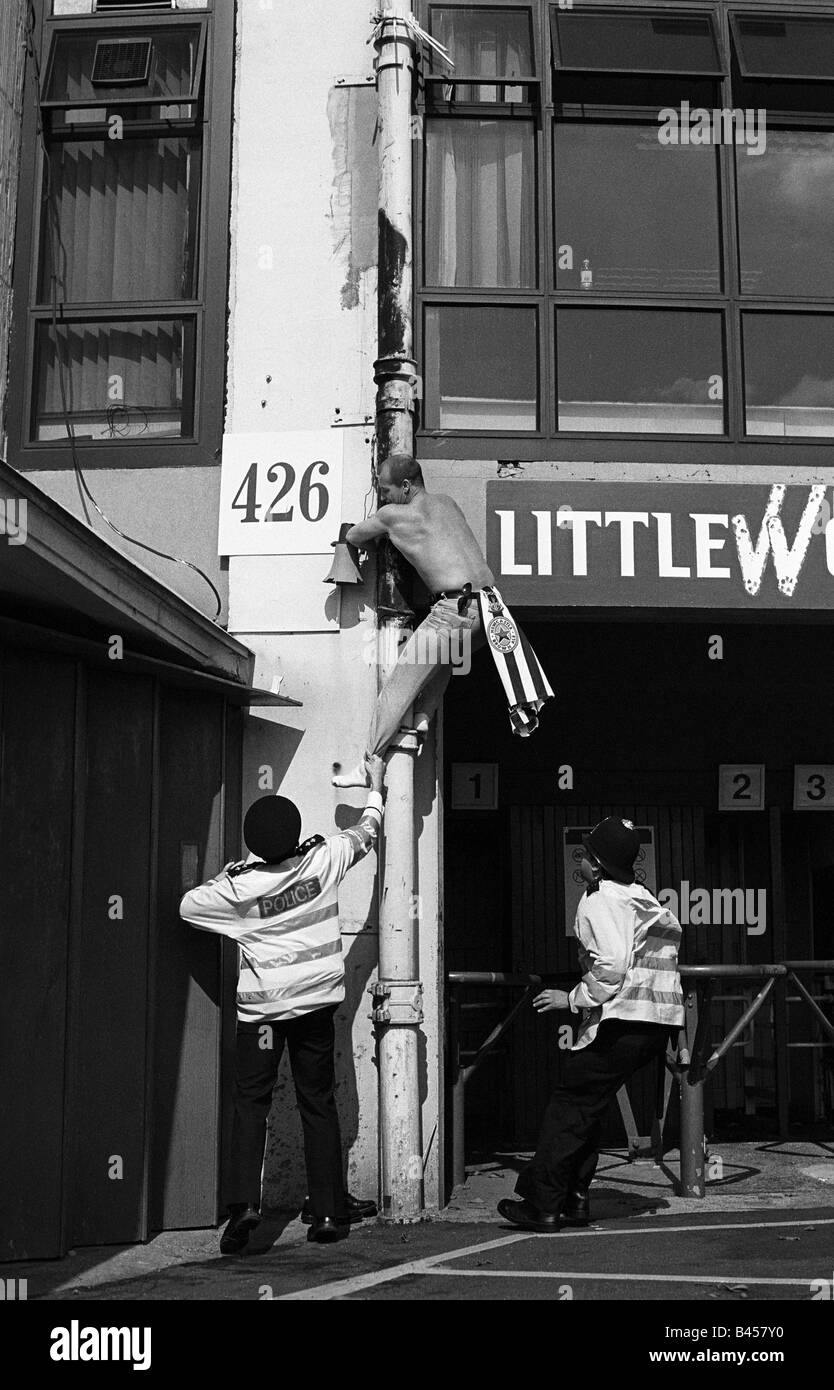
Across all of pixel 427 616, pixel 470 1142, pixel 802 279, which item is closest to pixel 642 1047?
pixel 427 616

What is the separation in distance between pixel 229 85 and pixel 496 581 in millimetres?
3254

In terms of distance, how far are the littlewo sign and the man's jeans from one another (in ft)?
1.55

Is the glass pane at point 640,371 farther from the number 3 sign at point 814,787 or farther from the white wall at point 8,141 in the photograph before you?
the number 3 sign at point 814,787

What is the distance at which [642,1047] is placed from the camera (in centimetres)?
647

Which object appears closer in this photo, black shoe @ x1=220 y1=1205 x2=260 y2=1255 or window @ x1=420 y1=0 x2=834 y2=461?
black shoe @ x1=220 y1=1205 x2=260 y2=1255

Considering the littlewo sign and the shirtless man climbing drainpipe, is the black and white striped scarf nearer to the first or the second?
the shirtless man climbing drainpipe

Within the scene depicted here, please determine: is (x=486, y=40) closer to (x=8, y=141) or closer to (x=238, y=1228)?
(x=8, y=141)

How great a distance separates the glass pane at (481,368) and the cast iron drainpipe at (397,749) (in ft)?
1.39

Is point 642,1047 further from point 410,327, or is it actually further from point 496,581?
point 410,327

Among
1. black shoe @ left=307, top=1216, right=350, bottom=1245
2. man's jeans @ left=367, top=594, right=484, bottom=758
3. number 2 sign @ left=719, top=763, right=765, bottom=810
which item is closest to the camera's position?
black shoe @ left=307, top=1216, right=350, bottom=1245

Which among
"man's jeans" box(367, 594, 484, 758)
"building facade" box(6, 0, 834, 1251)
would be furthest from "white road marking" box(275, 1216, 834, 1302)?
"man's jeans" box(367, 594, 484, 758)

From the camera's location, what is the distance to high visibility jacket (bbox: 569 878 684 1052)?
253 inches

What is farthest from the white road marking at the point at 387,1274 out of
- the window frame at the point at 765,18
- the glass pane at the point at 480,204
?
the window frame at the point at 765,18

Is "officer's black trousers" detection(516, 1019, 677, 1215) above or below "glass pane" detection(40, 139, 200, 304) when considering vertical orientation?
below
